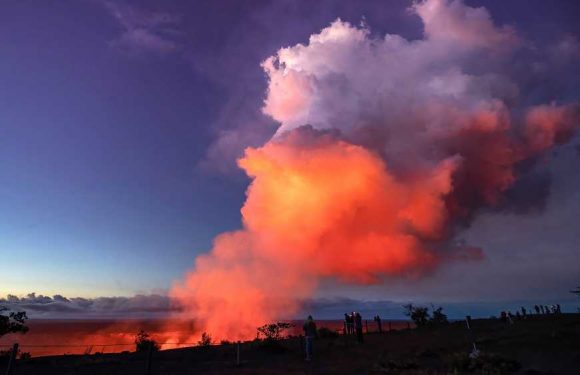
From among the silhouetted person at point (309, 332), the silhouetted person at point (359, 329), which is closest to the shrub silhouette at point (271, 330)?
the silhouetted person at point (359, 329)

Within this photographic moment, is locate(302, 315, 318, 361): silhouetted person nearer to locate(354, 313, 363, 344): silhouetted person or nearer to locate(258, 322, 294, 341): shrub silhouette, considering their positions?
locate(354, 313, 363, 344): silhouetted person

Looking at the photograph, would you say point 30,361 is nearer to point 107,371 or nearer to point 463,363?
point 107,371

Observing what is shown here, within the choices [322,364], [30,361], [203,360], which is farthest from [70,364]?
[322,364]

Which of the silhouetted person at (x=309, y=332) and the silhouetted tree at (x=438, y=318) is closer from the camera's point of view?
the silhouetted person at (x=309, y=332)

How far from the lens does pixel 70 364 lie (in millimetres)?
24297

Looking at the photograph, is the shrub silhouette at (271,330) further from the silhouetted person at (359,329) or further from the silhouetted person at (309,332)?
the silhouetted person at (309,332)

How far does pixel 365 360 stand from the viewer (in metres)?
22.1

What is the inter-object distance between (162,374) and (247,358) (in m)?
7.22

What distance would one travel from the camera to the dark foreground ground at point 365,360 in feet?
54.4

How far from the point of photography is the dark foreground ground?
54.4 feet

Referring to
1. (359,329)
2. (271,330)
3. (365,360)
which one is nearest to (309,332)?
(365,360)

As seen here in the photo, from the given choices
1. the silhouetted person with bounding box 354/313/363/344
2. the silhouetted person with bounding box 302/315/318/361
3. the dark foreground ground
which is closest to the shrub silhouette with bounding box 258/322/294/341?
the dark foreground ground

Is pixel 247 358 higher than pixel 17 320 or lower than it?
lower

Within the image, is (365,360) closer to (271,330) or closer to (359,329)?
(359,329)
